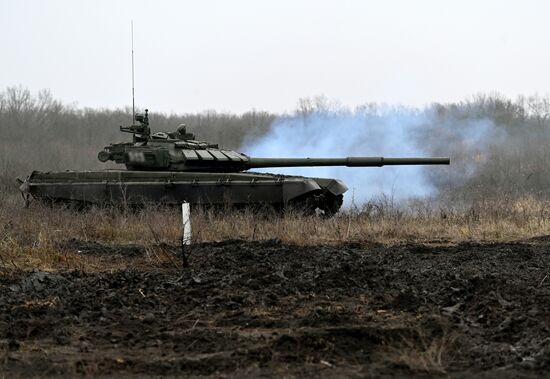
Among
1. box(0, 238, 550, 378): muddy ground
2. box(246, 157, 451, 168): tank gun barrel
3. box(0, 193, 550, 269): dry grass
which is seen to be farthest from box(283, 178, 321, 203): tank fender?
box(0, 238, 550, 378): muddy ground

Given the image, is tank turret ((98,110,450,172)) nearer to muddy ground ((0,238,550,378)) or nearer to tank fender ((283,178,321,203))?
tank fender ((283,178,321,203))

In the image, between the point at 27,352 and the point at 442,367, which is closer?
the point at 442,367

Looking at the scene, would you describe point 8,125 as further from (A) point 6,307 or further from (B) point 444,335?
(B) point 444,335

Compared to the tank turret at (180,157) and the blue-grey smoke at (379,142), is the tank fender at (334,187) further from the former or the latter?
the blue-grey smoke at (379,142)

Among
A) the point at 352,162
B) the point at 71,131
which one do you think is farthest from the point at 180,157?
the point at 71,131

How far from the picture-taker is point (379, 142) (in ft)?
92.0

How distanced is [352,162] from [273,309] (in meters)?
9.92

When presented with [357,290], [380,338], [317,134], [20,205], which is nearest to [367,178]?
[317,134]

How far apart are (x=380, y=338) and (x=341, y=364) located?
1.70ft

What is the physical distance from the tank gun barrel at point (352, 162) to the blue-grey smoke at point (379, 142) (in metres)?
10.2

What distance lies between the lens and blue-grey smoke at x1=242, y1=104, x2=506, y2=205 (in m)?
27.1

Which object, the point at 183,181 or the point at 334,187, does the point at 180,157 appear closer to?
the point at 183,181

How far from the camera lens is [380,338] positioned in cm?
477

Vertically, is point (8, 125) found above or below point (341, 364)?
above
